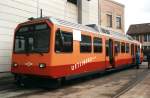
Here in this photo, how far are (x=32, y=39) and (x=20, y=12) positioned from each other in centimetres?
719

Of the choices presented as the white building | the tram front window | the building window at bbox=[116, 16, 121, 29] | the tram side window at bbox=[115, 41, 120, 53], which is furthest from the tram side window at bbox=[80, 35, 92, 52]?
the building window at bbox=[116, 16, 121, 29]

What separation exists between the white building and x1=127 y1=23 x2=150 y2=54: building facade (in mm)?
44331

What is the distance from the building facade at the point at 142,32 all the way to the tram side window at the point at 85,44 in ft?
177

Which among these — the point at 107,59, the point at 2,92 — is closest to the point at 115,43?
the point at 107,59

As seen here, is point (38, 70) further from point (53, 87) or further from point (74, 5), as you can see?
point (74, 5)

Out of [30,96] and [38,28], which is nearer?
[30,96]

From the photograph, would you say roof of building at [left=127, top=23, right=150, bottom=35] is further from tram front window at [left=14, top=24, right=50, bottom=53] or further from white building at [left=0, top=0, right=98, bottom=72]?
tram front window at [left=14, top=24, right=50, bottom=53]

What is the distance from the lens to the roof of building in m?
71.6

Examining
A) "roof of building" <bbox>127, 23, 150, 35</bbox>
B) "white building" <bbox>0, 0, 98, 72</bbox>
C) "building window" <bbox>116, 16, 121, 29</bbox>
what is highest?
"roof of building" <bbox>127, 23, 150, 35</bbox>

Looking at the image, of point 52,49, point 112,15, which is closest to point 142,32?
point 112,15

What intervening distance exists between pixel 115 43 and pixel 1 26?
7.66 meters

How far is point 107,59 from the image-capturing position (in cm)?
1803

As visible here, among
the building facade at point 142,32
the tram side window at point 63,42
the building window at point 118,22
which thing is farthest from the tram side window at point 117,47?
the building facade at point 142,32

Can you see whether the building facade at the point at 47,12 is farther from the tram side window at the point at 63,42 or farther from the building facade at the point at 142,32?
the building facade at the point at 142,32
